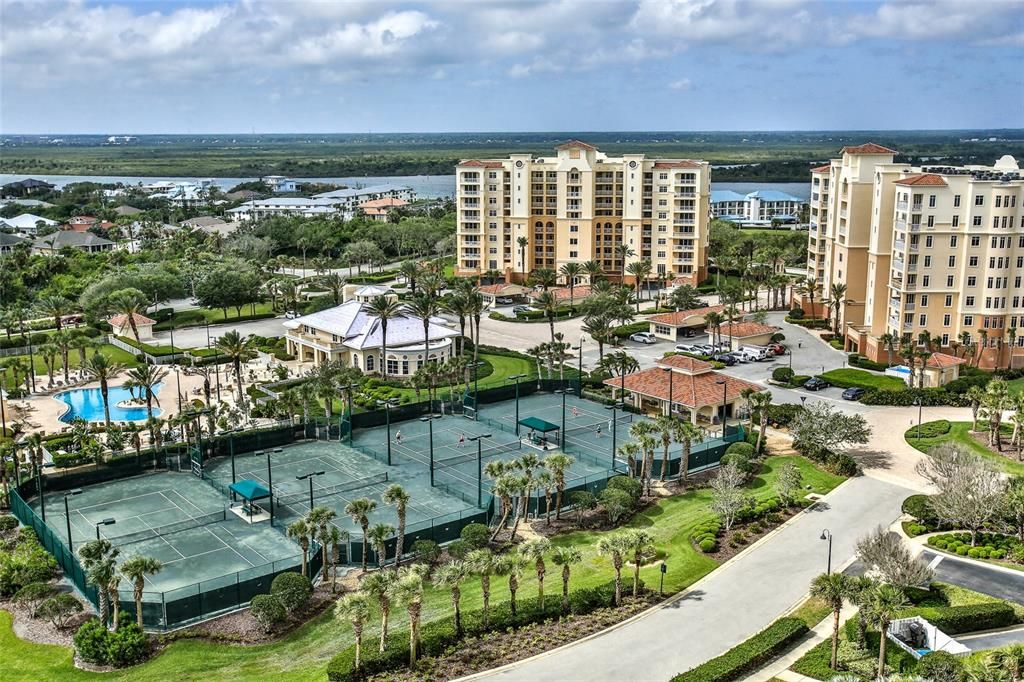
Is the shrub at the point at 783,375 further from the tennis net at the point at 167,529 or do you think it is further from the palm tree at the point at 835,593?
the tennis net at the point at 167,529

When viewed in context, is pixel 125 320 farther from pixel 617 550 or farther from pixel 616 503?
pixel 617 550

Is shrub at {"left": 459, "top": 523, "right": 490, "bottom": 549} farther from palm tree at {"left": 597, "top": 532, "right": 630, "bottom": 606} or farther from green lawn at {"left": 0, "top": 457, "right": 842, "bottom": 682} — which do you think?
palm tree at {"left": 597, "top": 532, "right": 630, "bottom": 606}

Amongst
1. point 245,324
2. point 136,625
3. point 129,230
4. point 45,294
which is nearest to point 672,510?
point 136,625

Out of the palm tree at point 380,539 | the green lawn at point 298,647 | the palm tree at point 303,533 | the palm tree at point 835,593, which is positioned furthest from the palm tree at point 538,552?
the palm tree at point 835,593

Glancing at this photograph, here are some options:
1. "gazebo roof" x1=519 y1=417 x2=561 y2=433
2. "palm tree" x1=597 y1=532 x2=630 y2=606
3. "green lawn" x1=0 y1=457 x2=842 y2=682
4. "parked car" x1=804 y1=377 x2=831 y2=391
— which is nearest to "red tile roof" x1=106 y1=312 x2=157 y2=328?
"gazebo roof" x1=519 y1=417 x2=561 y2=433

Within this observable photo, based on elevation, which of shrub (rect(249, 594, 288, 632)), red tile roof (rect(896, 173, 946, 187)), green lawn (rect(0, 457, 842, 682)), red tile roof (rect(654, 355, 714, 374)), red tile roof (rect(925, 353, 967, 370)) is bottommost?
green lawn (rect(0, 457, 842, 682))

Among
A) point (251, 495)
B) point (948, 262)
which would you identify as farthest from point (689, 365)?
point (251, 495)
